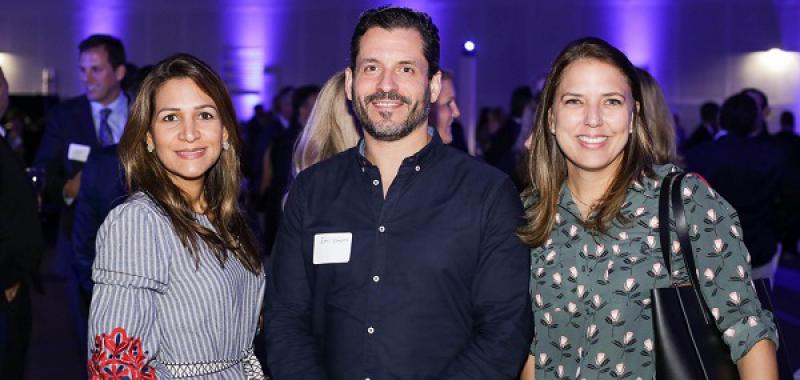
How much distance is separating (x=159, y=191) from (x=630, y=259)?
1217 mm

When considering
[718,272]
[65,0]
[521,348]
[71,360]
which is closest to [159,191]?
[521,348]

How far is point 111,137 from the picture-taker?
539 centimetres

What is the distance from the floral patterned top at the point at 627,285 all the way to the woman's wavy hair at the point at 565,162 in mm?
32

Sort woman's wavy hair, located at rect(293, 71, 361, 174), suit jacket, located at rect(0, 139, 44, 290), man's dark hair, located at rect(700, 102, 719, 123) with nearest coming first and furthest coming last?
1. suit jacket, located at rect(0, 139, 44, 290)
2. woman's wavy hair, located at rect(293, 71, 361, 174)
3. man's dark hair, located at rect(700, 102, 719, 123)

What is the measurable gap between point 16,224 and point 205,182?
110 centimetres

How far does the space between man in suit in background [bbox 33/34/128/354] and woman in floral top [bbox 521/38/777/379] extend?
3.01m

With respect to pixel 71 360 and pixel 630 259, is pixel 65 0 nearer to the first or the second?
pixel 71 360

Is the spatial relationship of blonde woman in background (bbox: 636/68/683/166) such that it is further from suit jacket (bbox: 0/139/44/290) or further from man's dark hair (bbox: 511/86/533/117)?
man's dark hair (bbox: 511/86/533/117)

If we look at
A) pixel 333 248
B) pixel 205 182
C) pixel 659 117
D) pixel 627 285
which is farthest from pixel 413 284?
pixel 659 117

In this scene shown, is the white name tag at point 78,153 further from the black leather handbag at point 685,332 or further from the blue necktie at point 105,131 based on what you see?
the black leather handbag at point 685,332

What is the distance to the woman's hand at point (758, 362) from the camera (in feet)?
7.68

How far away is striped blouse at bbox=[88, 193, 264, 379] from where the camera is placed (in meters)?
2.25

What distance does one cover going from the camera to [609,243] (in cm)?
246

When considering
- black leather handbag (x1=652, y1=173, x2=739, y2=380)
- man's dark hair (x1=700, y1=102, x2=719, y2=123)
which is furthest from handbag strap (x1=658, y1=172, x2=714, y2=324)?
man's dark hair (x1=700, y1=102, x2=719, y2=123)
